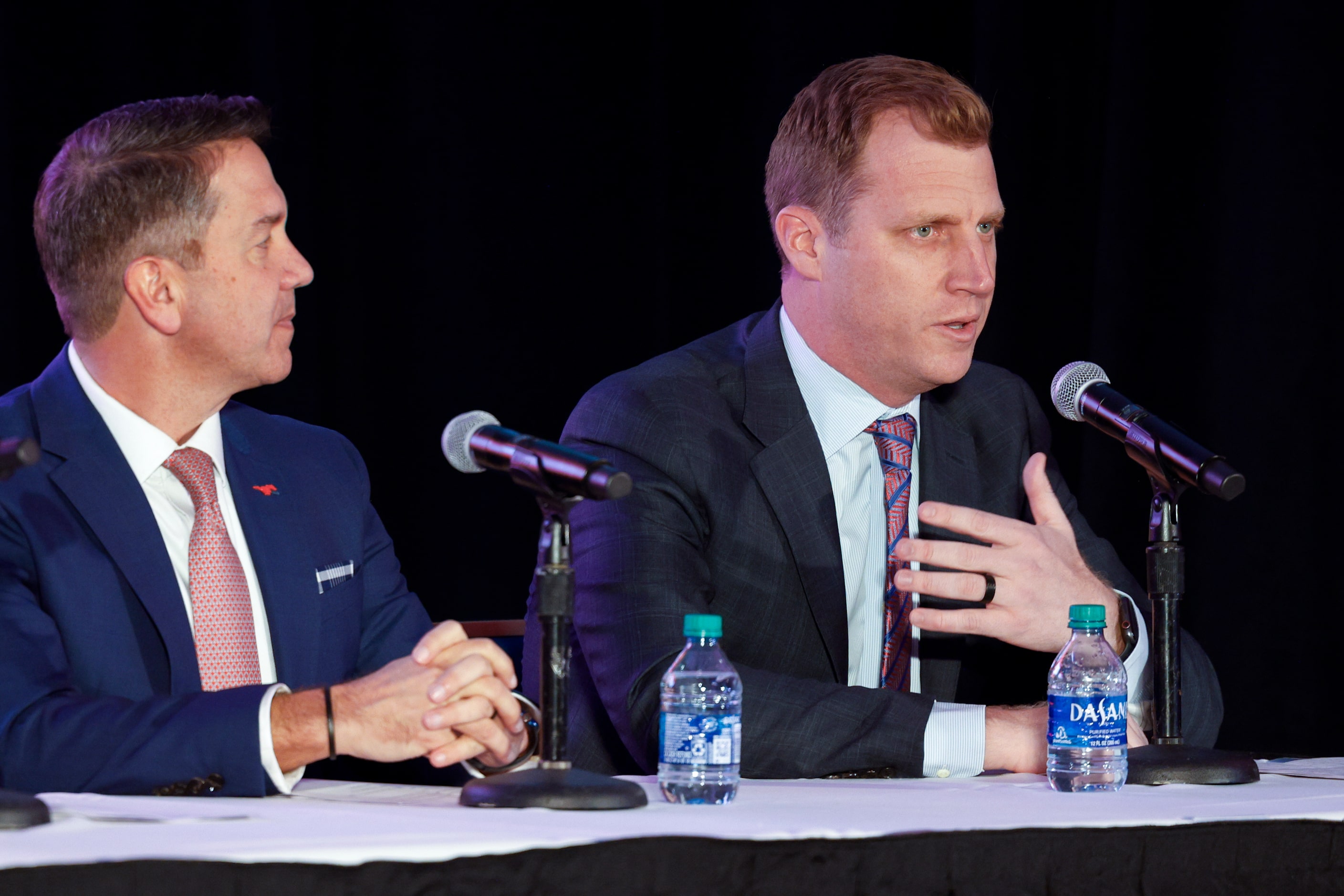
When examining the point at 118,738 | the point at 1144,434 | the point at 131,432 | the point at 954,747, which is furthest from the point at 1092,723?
the point at 131,432

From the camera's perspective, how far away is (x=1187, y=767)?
5.47ft

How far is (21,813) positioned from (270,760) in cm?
37

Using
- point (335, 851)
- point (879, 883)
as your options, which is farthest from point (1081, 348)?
point (335, 851)

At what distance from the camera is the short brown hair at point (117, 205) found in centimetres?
202

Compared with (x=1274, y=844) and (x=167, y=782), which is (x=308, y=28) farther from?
(x=1274, y=844)

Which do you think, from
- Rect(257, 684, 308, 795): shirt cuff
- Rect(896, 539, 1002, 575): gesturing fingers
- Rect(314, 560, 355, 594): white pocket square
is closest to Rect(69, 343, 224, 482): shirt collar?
Rect(314, 560, 355, 594): white pocket square

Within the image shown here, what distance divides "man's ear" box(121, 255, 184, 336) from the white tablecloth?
0.71 m

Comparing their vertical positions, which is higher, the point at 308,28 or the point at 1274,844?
the point at 308,28

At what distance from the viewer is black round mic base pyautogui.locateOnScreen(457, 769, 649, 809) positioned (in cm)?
135

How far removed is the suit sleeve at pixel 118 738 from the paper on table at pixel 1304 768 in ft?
4.06

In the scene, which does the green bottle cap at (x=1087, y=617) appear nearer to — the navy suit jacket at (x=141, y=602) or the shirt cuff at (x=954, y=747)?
the shirt cuff at (x=954, y=747)

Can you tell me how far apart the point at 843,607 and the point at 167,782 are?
1039 millimetres

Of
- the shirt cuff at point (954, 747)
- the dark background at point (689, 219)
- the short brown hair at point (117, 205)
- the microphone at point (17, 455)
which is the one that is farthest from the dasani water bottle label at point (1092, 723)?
the dark background at point (689, 219)

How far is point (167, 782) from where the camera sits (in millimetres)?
1560
